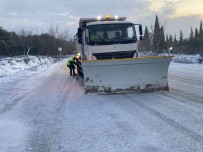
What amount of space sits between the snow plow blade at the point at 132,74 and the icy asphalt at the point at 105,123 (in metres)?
0.49

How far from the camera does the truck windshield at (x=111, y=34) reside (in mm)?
12703

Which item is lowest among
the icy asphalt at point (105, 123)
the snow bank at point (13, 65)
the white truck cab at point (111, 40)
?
the icy asphalt at point (105, 123)

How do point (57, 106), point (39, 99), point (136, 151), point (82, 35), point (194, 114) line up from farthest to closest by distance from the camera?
point (82, 35) → point (39, 99) → point (57, 106) → point (194, 114) → point (136, 151)

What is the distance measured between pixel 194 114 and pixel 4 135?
13.6ft

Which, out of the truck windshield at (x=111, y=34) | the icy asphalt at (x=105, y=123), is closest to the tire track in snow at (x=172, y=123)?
the icy asphalt at (x=105, y=123)

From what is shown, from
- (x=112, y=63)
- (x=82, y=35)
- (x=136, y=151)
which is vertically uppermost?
(x=82, y=35)

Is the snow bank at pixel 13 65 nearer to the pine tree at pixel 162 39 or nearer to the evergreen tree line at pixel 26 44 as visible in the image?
the evergreen tree line at pixel 26 44

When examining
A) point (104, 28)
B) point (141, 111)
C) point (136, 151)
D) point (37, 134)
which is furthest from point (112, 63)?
point (136, 151)

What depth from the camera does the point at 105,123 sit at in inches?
271

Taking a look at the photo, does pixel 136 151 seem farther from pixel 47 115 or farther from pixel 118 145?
pixel 47 115

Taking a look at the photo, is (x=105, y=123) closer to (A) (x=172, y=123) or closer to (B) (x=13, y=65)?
(A) (x=172, y=123)

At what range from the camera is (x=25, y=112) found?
849cm

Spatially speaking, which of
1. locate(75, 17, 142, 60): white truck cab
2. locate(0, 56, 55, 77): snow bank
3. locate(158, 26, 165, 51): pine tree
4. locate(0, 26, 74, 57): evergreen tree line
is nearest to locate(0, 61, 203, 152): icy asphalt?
locate(75, 17, 142, 60): white truck cab

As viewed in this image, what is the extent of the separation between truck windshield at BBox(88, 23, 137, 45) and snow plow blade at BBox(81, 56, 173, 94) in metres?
1.75
